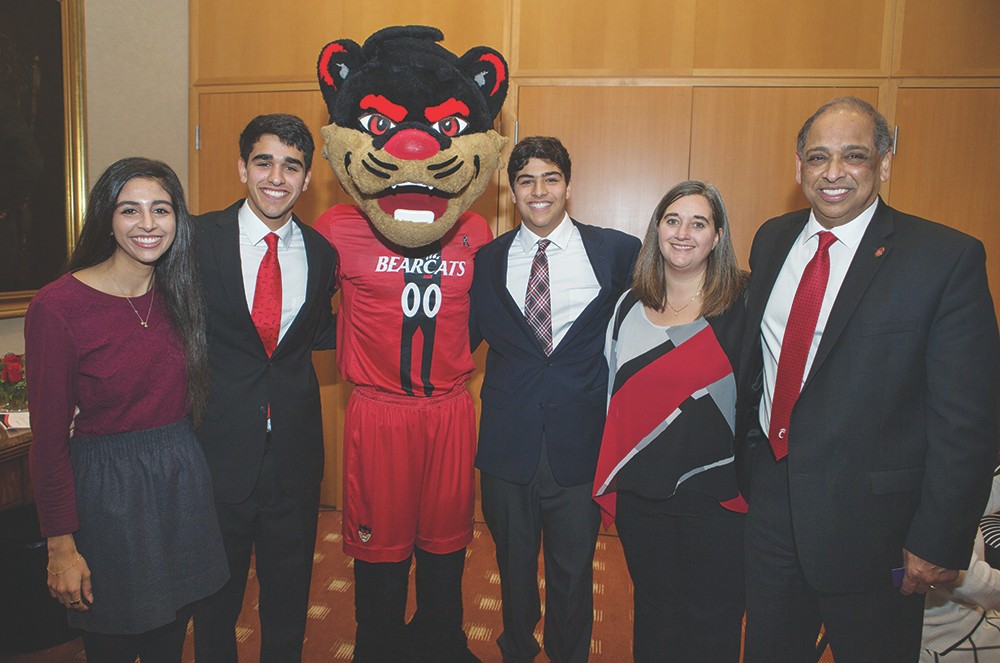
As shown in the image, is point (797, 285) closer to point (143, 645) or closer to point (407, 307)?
point (407, 307)

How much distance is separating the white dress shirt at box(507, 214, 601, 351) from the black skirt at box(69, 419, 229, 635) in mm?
1140

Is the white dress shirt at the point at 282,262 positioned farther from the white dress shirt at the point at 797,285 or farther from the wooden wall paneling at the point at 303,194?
the wooden wall paneling at the point at 303,194

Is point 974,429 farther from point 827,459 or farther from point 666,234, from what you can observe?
point 666,234

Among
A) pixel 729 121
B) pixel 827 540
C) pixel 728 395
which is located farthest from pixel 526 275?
pixel 729 121

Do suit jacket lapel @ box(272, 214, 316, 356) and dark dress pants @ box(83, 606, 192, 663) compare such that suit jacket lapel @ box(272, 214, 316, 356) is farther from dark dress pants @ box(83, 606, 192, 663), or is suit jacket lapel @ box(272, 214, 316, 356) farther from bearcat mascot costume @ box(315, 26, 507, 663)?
dark dress pants @ box(83, 606, 192, 663)

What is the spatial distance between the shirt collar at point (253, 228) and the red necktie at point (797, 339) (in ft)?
4.90

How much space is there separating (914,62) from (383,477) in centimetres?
336

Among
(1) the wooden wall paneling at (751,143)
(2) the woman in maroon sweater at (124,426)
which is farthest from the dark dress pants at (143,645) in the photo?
(1) the wooden wall paneling at (751,143)

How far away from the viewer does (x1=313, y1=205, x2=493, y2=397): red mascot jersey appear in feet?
6.99

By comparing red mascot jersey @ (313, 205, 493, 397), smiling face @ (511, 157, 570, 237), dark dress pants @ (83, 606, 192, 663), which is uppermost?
smiling face @ (511, 157, 570, 237)

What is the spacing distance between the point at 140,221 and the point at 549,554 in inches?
62.7

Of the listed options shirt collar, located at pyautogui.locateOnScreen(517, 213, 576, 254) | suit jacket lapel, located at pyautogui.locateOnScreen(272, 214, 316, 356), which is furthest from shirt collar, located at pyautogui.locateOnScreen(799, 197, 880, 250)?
suit jacket lapel, located at pyautogui.locateOnScreen(272, 214, 316, 356)

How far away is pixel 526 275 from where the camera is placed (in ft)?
7.16

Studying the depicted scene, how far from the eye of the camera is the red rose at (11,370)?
8.62 ft
